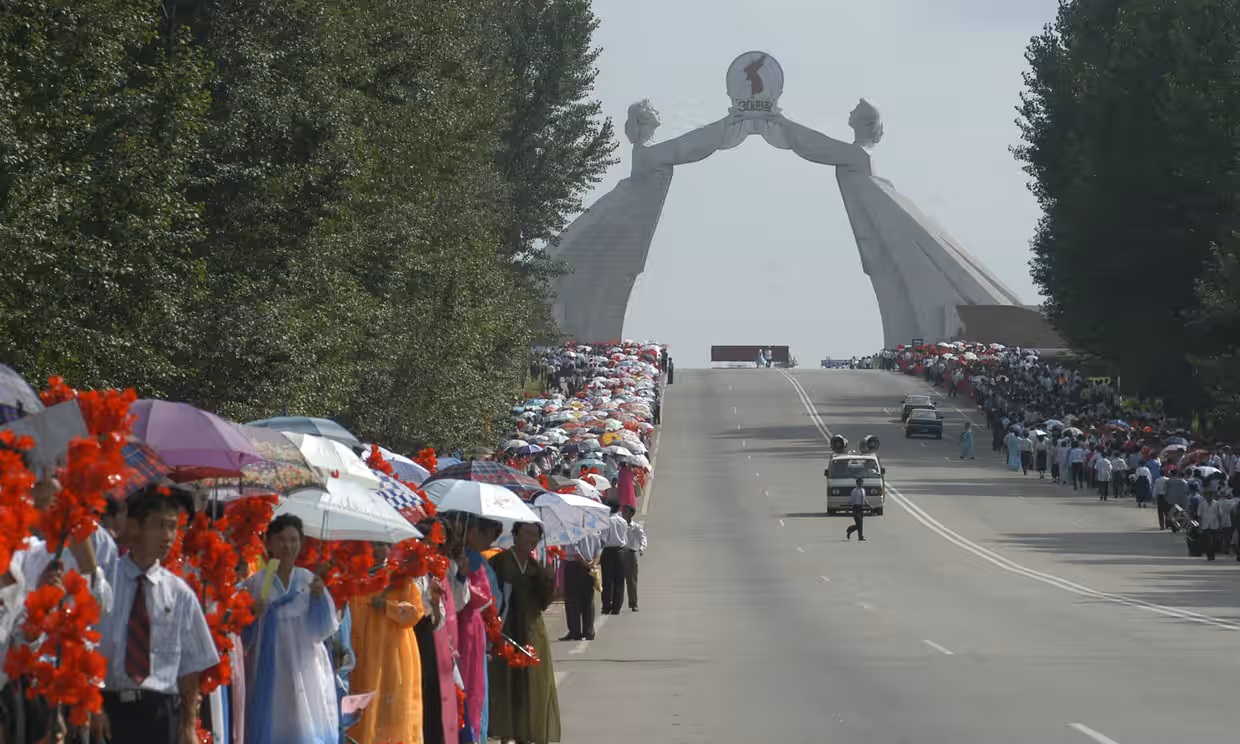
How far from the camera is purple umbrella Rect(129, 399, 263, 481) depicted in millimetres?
10156

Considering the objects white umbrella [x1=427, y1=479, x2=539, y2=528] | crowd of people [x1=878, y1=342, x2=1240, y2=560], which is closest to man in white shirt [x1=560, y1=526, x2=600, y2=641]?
white umbrella [x1=427, y1=479, x2=539, y2=528]

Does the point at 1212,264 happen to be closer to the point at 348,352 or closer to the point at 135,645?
the point at 348,352

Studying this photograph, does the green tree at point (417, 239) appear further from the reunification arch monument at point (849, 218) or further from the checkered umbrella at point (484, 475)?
the reunification arch monument at point (849, 218)

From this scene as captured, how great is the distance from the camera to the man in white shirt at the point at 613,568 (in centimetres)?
2781

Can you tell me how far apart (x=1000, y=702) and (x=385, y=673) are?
5.87 meters

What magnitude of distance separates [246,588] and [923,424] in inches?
2497

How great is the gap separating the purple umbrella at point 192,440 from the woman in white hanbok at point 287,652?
67 centimetres

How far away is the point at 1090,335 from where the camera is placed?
69.4m

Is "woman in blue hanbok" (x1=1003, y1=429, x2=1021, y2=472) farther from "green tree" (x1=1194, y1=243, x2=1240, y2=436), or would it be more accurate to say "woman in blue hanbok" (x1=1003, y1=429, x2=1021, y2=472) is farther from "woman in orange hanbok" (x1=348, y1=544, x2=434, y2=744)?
"woman in orange hanbok" (x1=348, y1=544, x2=434, y2=744)

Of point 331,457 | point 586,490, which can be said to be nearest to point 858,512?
point 586,490

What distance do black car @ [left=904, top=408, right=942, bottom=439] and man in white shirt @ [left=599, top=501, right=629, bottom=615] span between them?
1798 inches

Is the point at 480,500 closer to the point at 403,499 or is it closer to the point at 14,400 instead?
the point at 403,499

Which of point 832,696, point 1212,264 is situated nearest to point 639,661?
point 832,696

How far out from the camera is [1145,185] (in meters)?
63.8
